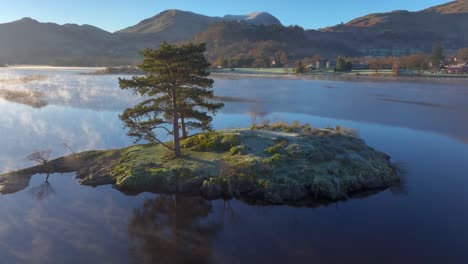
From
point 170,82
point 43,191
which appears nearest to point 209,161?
point 170,82

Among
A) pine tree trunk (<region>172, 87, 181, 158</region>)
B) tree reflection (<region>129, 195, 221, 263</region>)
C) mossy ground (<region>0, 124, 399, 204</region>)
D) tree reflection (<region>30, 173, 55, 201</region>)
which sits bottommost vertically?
tree reflection (<region>129, 195, 221, 263</region>)

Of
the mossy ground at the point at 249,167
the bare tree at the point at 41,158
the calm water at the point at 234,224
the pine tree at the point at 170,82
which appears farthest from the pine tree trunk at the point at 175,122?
the bare tree at the point at 41,158

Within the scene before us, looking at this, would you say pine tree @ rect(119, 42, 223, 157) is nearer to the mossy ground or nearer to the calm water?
the mossy ground

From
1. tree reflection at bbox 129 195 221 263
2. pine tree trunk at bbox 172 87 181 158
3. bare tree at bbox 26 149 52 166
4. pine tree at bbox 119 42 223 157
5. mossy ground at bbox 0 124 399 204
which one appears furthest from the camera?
bare tree at bbox 26 149 52 166

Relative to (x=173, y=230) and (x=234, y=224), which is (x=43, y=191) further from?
(x=234, y=224)

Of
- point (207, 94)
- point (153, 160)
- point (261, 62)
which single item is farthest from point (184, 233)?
point (261, 62)

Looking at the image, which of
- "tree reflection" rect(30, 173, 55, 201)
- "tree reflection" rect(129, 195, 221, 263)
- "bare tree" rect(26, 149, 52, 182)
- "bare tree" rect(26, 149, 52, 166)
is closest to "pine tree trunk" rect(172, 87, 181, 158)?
"tree reflection" rect(129, 195, 221, 263)
